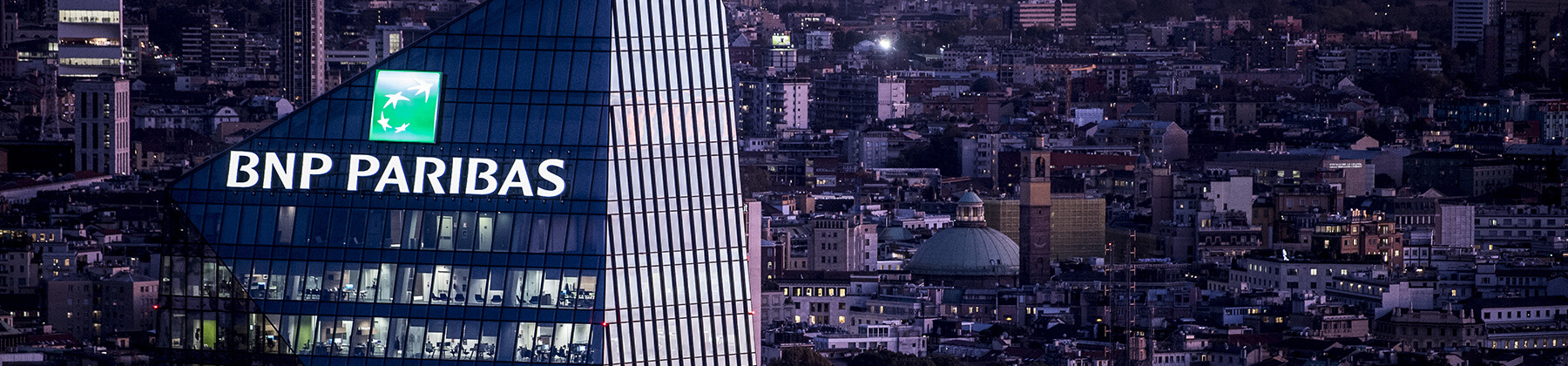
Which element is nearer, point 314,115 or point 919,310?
point 314,115

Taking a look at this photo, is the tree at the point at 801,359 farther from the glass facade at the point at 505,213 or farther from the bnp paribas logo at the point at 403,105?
the bnp paribas logo at the point at 403,105

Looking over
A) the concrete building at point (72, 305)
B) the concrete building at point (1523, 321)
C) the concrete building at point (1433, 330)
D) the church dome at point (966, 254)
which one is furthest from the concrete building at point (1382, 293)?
the concrete building at point (72, 305)

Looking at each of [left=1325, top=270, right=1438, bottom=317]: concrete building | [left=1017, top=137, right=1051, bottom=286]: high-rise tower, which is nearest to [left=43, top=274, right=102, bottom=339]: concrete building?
[left=1325, top=270, right=1438, bottom=317]: concrete building

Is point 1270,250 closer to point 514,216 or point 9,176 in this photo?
point 9,176

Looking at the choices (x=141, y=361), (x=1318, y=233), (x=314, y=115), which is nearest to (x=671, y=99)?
(x=314, y=115)

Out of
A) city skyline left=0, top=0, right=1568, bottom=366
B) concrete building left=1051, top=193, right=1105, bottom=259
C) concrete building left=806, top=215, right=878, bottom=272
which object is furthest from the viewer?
concrete building left=1051, top=193, right=1105, bottom=259

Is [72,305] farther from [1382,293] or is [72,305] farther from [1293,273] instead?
[1293,273]

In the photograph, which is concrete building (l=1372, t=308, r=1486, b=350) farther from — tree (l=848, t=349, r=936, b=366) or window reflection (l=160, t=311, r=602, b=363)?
window reflection (l=160, t=311, r=602, b=363)
